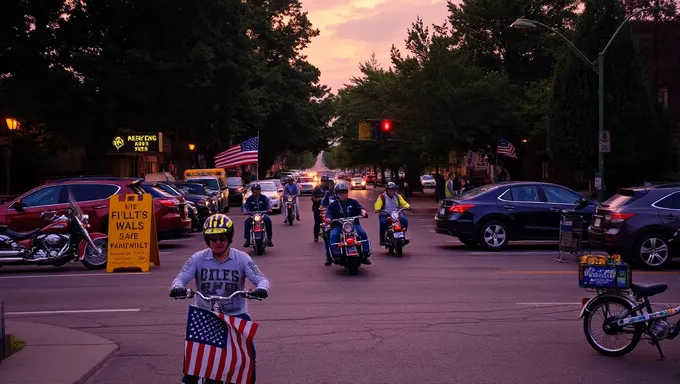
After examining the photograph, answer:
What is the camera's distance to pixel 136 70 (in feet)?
109

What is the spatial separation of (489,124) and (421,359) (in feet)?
120

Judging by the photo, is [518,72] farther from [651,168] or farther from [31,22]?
[31,22]

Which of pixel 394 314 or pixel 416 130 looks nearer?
pixel 394 314

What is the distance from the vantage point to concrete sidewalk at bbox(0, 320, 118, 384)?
7472 mm

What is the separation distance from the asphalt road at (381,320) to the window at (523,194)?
2.26 meters

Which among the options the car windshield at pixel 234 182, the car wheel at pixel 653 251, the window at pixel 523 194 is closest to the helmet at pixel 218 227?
the car wheel at pixel 653 251

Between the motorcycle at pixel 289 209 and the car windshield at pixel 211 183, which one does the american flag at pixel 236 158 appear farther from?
the motorcycle at pixel 289 209

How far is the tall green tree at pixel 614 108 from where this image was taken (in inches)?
1275

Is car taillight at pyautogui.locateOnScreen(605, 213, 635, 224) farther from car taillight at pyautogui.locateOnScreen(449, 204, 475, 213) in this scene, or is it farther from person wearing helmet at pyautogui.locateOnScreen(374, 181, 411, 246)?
person wearing helmet at pyautogui.locateOnScreen(374, 181, 411, 246)

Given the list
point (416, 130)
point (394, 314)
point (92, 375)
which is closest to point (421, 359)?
point (394, 314)

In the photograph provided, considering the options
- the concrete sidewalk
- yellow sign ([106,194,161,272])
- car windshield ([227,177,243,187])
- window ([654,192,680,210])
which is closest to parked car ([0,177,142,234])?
yellow sign ([106,194,161,272])

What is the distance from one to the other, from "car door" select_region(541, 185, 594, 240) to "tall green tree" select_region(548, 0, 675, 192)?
14.0 m

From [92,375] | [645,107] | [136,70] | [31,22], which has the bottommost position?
[92,375]

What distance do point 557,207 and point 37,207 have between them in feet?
41.3
